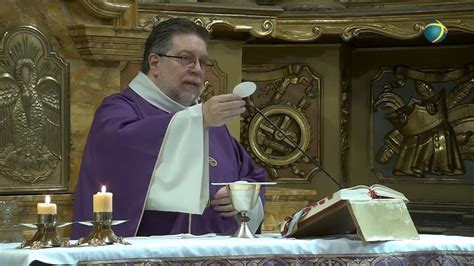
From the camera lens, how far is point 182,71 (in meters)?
4.51

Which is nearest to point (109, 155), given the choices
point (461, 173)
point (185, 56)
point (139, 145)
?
point (139, 145)

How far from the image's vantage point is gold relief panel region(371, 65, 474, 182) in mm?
9812

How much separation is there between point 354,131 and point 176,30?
18.9 ft

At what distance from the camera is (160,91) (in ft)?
15.2

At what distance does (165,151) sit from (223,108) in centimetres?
39

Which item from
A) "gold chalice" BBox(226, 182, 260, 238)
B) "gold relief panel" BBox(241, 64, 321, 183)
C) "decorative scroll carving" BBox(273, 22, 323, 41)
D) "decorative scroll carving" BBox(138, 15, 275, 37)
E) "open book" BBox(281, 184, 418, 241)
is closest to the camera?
"open book" BBox(281, 184, 418, 241)

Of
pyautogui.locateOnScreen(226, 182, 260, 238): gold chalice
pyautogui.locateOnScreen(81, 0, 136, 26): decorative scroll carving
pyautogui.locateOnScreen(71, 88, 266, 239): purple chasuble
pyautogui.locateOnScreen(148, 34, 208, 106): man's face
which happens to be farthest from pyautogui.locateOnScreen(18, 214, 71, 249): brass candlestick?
pyautogui.locateOnScreen(81, 0, 136, 26): decorative scroll carving

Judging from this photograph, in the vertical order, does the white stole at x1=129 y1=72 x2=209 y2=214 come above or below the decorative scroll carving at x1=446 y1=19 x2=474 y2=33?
below

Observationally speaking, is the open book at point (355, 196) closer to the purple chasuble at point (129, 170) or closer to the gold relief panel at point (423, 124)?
the purple chasuble at point (129, 170)

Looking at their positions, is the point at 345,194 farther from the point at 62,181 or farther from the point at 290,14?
the point at 290,14

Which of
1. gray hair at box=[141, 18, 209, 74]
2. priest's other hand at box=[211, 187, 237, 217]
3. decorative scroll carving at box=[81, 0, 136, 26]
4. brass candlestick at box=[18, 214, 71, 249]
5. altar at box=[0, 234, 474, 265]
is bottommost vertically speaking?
altar at box=[0, 234, 474, 265]

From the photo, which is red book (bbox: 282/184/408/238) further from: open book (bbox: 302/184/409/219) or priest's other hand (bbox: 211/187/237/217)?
priest's other hand (bbox: 211/187/237/217)

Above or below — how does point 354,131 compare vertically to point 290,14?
below

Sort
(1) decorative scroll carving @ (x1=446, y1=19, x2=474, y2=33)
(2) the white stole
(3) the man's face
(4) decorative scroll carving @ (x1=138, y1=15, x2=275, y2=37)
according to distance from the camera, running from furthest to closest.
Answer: (1) decorative scroll carving @ (x1=446, y1=19, x2=474, y2=33) < (4) decorative scroll carving @ (x1=138, y1=15, x2=275, y2=37) < (3) the man's face < (2) the white stole
